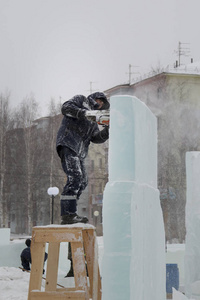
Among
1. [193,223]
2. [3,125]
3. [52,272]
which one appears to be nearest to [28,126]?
[3,125]

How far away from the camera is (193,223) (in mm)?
6777

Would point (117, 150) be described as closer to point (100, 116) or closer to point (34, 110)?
point (100, 116)

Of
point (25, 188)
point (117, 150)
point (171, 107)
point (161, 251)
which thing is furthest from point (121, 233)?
point (25, 188)

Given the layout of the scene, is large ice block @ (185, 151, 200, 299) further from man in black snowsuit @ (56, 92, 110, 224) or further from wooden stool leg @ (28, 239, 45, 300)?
wooden stool leg @ (28, 239, 45, 300)

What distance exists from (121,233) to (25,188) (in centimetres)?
2581

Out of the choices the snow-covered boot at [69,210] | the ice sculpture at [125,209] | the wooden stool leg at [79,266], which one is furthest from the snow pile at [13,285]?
the ice sculpture at [125,209]

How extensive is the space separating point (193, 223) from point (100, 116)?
265 centimetres

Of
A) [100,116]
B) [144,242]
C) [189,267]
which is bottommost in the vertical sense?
[189,267]

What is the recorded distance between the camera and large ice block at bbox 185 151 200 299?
264 inches

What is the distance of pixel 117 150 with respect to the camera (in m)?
3.38

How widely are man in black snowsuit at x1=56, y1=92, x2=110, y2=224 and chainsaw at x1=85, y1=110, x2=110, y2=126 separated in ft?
0.41

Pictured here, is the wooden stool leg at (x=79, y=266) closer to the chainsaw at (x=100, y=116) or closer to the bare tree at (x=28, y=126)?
the chainsaw at (x=100, y=116)

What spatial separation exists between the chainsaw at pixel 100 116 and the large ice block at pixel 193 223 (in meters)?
2.34

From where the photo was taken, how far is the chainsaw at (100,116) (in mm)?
4781
